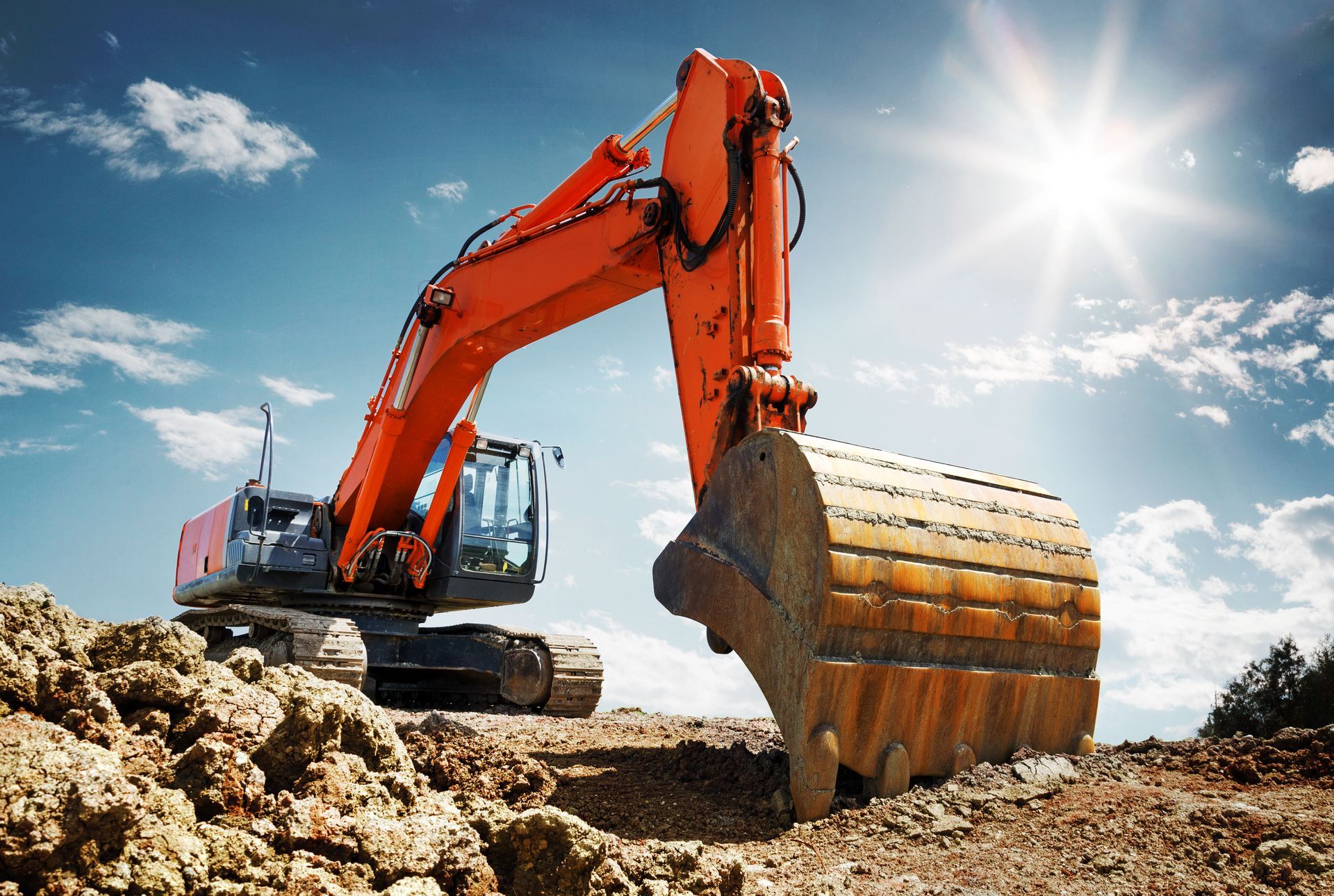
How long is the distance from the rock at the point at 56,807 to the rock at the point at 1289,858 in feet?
10.8

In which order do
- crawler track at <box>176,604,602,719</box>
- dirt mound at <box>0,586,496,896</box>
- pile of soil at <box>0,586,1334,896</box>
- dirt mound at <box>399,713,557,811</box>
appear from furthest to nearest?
crawler track at <box>176,604,602,719</box>, dirt mound at <box>399,713,557,811</box>, pile of soil at <box>0,586,1334,896</box>, dirt mound at <box>0,586,496,896</box>

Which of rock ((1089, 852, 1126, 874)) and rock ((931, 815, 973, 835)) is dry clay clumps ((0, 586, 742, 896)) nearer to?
rock ((931, 815, 973, 835))

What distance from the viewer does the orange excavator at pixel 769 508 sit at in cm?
377

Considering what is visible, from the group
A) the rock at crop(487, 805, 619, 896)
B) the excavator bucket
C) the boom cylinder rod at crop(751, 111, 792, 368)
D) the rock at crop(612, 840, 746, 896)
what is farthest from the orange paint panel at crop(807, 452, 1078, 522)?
the rock at crop(487, 805, 619, 896)

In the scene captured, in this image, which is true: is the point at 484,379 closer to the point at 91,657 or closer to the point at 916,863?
the point at 91,657

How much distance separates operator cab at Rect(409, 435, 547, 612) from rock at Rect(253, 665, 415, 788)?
4.09m

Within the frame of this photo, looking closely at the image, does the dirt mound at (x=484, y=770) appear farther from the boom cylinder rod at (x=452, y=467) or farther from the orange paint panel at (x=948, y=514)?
the boom cylinder rod at (x=452, y=467)

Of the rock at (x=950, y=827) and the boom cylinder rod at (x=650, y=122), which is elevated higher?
the boom cylinder rod at (x=650, y=122)

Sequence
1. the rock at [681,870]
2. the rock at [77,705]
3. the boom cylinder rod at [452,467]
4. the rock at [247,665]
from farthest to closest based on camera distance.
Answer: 1. the boom cylinder rod at [452,467]
2. the rock at [247,665]
3. the rock at [77,705]
4. the rock at [681,870]

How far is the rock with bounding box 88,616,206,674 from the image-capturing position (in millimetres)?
3627

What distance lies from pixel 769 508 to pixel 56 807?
2659mm

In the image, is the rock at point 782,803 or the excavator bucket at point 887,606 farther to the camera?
the rock at point 782,803

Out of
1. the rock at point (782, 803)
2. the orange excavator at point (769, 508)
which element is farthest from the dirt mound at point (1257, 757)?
the rock at point (782, 803)

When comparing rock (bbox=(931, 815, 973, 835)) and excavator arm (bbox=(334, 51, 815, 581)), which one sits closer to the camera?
rock (bbox=(931, 815, 973, 835))
